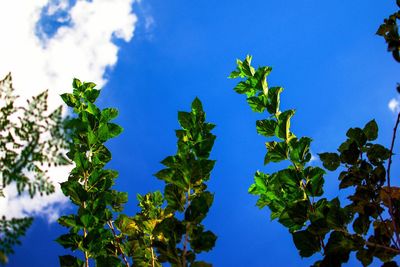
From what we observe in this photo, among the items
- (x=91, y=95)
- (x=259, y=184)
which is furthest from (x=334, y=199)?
(x=91, y=95)

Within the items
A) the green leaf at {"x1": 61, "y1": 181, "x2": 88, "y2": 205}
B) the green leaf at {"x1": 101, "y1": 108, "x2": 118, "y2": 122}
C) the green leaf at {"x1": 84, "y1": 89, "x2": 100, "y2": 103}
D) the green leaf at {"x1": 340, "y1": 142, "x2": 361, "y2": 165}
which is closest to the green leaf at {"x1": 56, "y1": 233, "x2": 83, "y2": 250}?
the green leaf at {"x1": 61, "y1": 181, "x2": 88, "y2": 205}

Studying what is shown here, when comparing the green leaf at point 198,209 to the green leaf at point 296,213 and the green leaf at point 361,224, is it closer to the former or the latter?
the green leaf at point 296,213

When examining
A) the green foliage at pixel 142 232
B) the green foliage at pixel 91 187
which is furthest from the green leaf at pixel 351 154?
the green foliage at pixel 91 187

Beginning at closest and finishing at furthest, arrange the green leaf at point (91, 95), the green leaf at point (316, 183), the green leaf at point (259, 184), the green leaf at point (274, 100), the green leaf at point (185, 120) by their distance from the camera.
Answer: the green leaf at point (185, 120)
the green leaf at point (316, 183)
the green leaf at point (259, 184)
the green leaf at point (274, 100)
the green leaf at point (91, 95)

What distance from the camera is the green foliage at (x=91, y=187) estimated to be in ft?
10.6

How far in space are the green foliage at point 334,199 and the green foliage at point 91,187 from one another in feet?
4.89

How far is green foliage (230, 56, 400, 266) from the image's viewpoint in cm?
296

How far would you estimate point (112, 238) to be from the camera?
11.9 ft

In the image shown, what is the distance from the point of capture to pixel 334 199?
3.34m

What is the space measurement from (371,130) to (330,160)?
459mm

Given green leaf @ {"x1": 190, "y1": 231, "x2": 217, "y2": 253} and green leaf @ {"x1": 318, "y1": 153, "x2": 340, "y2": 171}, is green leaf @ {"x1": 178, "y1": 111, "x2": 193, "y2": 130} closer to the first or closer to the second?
green leaf @ {"x1": 190, "y1": 231, "x2": 217, "y2": 253}

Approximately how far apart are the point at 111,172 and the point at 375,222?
2.49 metres

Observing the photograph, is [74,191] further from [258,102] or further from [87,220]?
[258,102]

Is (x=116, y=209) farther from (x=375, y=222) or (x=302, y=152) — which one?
(x=375, y=222)
